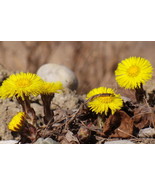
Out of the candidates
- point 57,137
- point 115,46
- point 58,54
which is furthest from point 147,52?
point 57,137

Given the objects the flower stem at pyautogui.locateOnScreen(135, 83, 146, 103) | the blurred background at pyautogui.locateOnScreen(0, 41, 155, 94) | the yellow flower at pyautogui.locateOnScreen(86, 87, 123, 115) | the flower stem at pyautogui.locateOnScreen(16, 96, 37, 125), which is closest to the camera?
the yellow flower at pyautogui.locateOnScreen(86, 87, 123, 115)

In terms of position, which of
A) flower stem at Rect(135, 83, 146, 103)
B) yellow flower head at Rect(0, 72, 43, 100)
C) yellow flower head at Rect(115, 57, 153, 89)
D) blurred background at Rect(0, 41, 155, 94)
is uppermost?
blurred background at Rect(0, 41, 155, 94)

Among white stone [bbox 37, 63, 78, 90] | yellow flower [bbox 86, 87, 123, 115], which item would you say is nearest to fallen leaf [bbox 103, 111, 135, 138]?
yellow flower [bbox 86, 87, 123, 115]

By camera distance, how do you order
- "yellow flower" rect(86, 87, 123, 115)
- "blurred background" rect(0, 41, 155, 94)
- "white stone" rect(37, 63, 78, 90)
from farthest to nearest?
"blurred background" rect(0, 41, 155, 94) < "white stone" rect(37, 63, 78, 90) < "yellow flower" rect(86, 87, 123, 115)

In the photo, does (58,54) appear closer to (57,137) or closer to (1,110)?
(1,110)

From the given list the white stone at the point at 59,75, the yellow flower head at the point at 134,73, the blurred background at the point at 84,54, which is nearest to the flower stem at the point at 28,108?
the yellow flower head at the point at 134,73

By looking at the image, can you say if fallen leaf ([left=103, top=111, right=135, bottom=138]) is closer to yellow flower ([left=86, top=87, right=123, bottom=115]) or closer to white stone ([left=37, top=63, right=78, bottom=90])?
yellow flower ([left=86, top=87, right=123, bottom=115])

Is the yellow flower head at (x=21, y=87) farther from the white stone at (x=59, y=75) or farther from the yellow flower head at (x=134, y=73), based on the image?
the white stone at (x=59, y=75)
